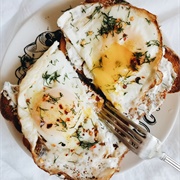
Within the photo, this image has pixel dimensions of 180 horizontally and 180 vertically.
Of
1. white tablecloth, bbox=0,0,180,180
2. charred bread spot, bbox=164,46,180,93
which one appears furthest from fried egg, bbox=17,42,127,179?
charred bread spot, bbox=164,46,180,93

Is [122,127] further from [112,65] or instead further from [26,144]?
[26,144]

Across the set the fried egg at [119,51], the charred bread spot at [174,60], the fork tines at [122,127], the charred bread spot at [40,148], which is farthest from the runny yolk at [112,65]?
the charred bread spot at [40,148]

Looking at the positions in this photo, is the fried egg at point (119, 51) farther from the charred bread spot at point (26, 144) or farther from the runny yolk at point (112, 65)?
the charred bread spot at point (26, 144)

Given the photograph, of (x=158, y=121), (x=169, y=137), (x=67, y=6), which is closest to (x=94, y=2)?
(x=67, y=6)

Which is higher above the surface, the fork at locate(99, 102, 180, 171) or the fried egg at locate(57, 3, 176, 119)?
the fried egg at locate(57, 3, 176, 119)

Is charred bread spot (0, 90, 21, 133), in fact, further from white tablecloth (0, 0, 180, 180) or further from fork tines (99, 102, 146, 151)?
fork tines (99, 102, 146, 151)
